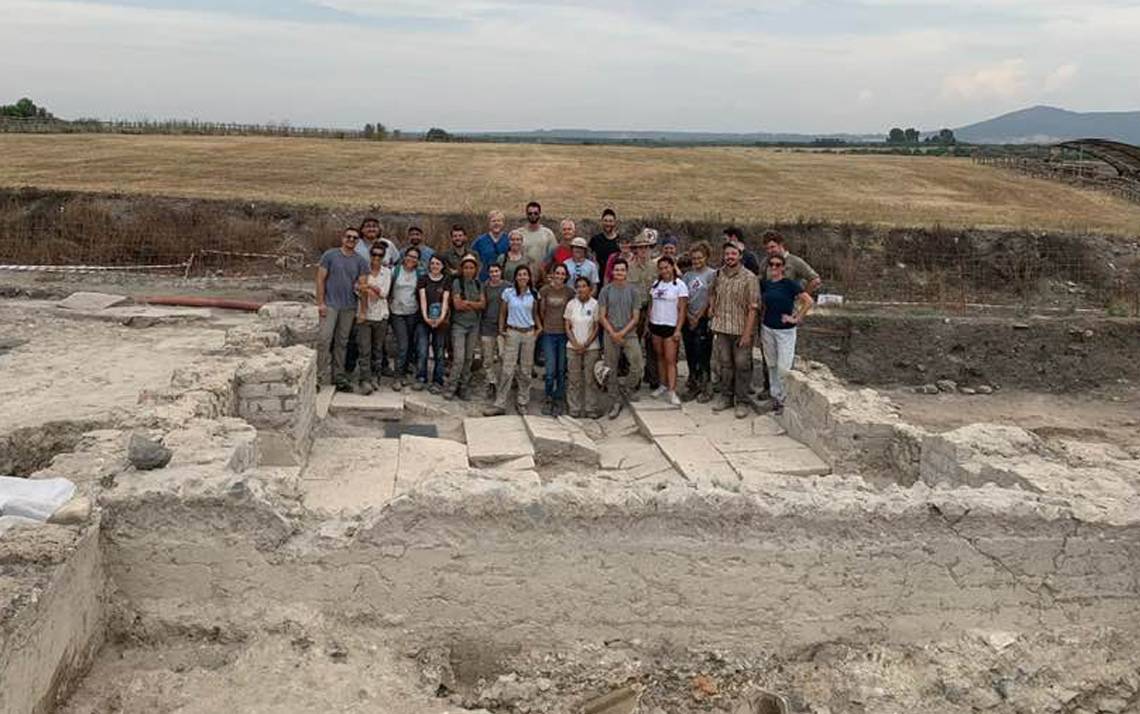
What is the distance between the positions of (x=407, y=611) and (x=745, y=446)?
15.6ft

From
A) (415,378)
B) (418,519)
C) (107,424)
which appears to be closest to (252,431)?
(107,424)

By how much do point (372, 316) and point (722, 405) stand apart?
398 centimetres

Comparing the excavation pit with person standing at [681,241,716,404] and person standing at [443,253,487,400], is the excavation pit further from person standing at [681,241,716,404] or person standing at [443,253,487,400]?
person standing at [681,241,716,404]

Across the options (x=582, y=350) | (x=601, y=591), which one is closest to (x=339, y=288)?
(x=582, y=350)

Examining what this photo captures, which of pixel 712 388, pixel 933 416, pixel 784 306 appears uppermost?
pixel 784 306

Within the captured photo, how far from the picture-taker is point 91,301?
604 inches

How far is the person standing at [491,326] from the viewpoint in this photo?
10.8 meters

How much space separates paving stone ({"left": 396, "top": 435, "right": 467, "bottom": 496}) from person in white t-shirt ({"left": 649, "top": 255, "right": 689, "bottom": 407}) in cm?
257

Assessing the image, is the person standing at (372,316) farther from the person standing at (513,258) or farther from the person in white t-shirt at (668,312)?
the person in white t-shirt at (668,312)

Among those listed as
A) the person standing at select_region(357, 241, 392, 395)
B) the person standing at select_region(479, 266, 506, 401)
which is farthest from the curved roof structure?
the person standing at select_region(357, 241, 392, 395)

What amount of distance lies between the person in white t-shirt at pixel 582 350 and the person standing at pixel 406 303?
1.72 metres

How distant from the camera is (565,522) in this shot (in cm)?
607

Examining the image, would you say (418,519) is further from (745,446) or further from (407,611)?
(745,446)

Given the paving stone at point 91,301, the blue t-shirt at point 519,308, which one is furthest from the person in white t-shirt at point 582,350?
the paving stone at point 91,301
